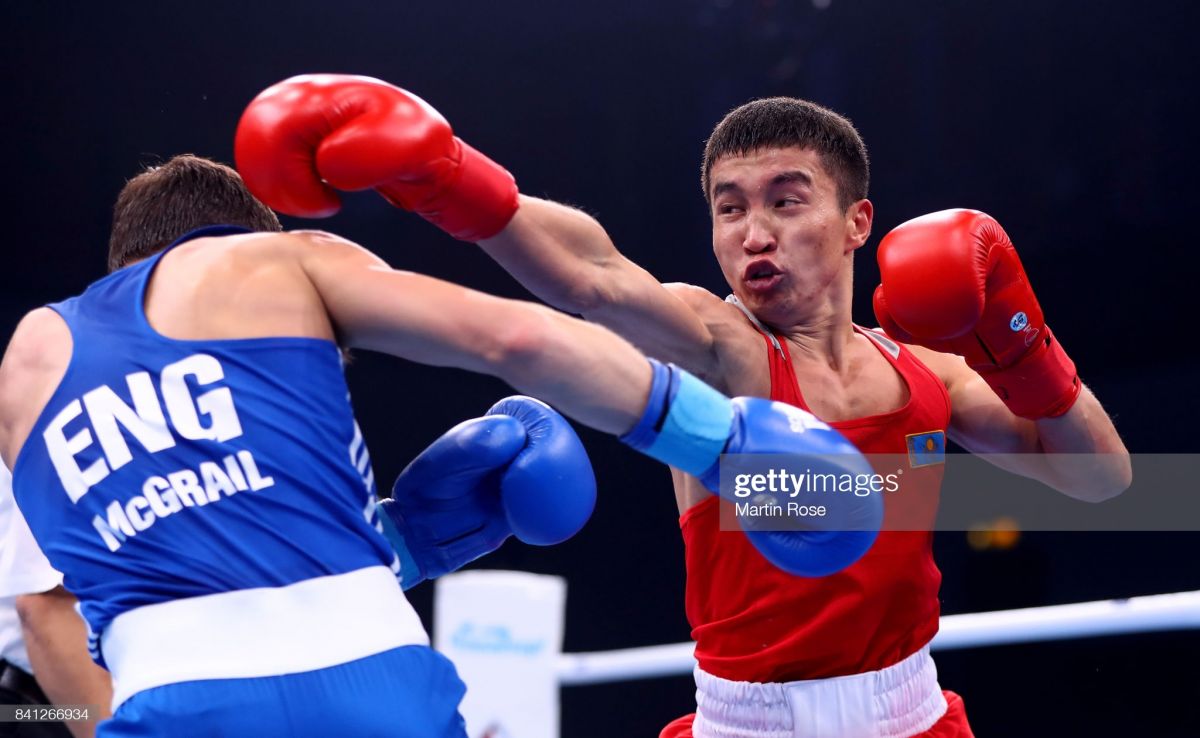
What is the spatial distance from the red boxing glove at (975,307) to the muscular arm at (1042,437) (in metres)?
0.08

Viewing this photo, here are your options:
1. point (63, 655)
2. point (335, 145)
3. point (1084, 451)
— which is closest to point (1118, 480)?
point (1084, 451)

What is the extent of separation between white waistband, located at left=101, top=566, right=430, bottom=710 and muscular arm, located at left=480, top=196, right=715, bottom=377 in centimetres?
77

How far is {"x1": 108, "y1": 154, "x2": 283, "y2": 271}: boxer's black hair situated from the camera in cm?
198

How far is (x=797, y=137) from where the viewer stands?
2600 mm

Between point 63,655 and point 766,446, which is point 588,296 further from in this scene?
point 63,655

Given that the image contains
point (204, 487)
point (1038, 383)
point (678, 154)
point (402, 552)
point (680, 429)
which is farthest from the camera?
point (678, 154)

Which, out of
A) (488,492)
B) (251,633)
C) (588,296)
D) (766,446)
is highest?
(588,296)

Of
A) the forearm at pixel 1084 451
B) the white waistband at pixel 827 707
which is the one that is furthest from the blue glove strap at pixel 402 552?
the forearm at pixel 1084 451

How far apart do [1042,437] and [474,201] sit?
1.44 metres

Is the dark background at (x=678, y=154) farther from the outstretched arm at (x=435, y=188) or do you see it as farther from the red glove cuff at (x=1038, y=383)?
the outstretched arm at (x=435, y=188)

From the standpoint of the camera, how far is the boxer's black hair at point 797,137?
102 inches

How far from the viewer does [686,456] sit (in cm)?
172

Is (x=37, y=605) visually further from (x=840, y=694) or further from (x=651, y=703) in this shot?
(x=651, y=703)

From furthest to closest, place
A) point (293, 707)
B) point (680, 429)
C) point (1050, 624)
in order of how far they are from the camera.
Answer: point (1050, 624) < point (680, 429) < point (293, 707)
